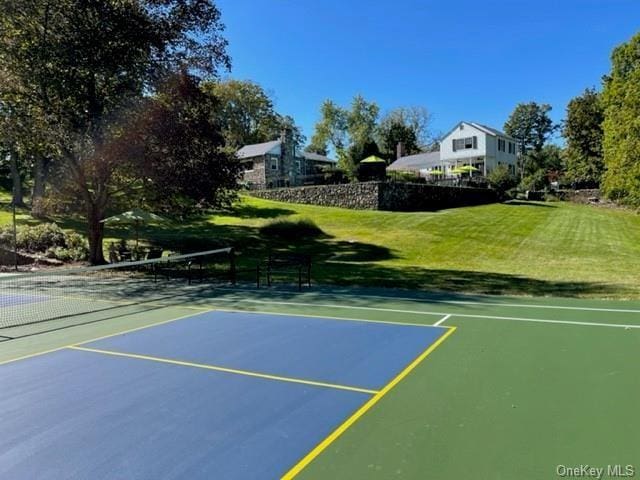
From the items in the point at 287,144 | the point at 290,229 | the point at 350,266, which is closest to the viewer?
the point at 350,266

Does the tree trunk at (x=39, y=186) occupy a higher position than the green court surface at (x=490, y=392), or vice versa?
the tree trunk at (x=39, y=186)

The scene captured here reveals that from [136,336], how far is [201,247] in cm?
1490

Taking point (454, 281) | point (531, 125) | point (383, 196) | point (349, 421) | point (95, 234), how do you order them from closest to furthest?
point (349, 421), point (454, 281), point (95, 234), point (383, 196), point (531, 125)

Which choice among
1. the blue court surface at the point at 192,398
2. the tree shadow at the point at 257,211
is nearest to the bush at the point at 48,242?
the tree shadow at the point at 257,211

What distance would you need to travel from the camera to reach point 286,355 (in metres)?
7.03

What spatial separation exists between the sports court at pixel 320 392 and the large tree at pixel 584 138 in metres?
45.6

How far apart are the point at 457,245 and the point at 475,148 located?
3279cm

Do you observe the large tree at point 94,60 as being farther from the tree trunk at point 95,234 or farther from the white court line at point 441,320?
the white court line at point 441,320

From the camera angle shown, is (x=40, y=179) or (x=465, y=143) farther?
(x=465, y=143)

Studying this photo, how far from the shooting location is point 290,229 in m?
27.0

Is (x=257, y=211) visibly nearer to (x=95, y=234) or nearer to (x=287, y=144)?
(x=95, y=234)

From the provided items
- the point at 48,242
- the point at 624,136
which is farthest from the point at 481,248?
the point at 48,242

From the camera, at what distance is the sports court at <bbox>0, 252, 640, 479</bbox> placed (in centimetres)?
396

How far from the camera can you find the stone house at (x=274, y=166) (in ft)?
167
